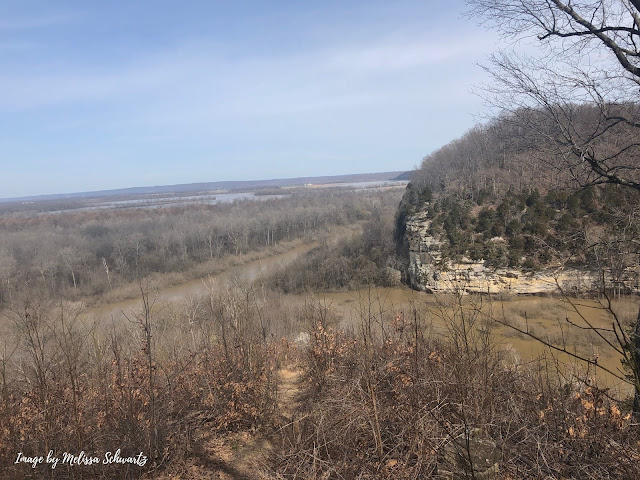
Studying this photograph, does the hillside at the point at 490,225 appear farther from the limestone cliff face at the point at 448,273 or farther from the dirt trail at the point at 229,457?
the dirt trail at the point at 229,457

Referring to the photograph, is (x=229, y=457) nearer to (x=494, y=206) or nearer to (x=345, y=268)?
(x=345, y=268)

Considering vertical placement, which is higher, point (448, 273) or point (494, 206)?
point (494, 206)

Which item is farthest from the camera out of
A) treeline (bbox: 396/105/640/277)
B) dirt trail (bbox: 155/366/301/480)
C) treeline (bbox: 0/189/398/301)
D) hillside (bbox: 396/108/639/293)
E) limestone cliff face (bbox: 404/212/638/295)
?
treeline (bbox: 0/189/398/301)

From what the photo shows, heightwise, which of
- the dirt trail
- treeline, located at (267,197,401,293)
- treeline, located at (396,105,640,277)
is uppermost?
treeline, located at (396,105,640,277)

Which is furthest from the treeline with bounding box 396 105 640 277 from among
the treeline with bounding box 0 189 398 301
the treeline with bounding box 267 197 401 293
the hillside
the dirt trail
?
the treeline with bounding box 0 189 398 301

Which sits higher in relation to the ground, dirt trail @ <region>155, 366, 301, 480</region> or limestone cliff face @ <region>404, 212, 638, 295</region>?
dirt trail @ <region>155, 366, 301, 480</region>

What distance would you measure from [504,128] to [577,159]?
101 cm

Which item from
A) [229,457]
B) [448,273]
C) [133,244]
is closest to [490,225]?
[448,273]

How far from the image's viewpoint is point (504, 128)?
17.0ft

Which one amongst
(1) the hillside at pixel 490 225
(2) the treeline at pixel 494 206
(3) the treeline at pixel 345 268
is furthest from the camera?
(3) the treeline at pixel 345 268

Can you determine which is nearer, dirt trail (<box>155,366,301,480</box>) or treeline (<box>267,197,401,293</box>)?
dirt trail (<box>155,366,301,480</box>)

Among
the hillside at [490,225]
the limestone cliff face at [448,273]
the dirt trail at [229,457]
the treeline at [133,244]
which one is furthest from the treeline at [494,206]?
the treeline at [133,244]

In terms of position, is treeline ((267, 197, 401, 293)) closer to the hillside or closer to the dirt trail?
the hillside

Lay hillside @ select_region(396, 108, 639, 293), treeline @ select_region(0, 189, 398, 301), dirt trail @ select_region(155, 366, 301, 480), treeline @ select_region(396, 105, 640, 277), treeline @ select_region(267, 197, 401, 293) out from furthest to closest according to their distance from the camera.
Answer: treeline @ select_region(0, 189, 398, 301), treeline @ select_region(267, 197, 401, 293), hillside @ select_region(396, 108, 639, 293), treeline @ select_region(396, 105, 640, 277), dirt trail @ select_region(155, 366, 301, 480)
